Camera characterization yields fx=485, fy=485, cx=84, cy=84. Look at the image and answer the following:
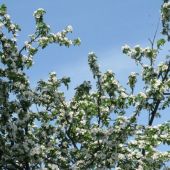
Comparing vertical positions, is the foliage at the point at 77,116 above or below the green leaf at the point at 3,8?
below

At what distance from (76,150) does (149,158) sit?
327cm

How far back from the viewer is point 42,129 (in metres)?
19.5

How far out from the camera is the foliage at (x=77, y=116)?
17516mm

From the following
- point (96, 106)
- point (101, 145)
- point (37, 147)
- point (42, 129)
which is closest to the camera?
point (37, 147)

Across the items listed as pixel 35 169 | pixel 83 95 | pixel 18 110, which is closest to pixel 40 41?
pixel 83 95

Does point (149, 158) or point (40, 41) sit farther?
point (40, 41)

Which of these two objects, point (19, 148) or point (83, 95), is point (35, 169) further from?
point (83, 95)

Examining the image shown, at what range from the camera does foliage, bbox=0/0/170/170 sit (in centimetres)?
1752

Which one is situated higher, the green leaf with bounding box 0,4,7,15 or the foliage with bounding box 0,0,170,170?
the green leaf with bounding box 0,4,7,15

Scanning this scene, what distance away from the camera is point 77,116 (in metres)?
21.0

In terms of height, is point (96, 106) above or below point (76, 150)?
above

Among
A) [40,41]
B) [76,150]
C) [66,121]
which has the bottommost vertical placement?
[76,150]

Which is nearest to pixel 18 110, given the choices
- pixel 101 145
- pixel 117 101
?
pixel 101 145

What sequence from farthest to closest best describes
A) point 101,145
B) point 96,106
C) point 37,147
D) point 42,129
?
point 96,106, point 42,129, point 101,145, point 37,147
